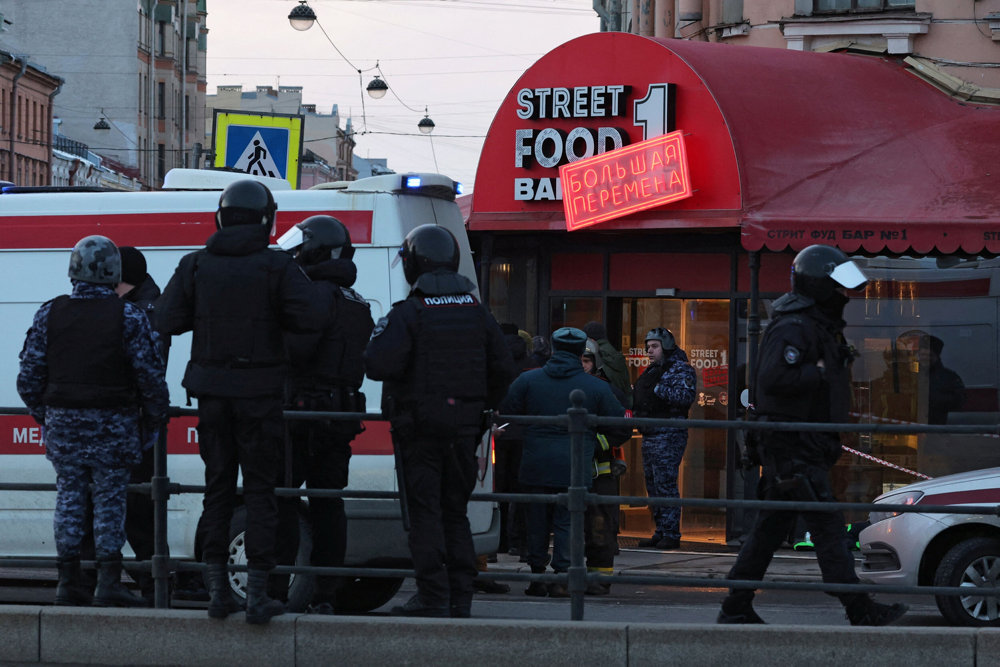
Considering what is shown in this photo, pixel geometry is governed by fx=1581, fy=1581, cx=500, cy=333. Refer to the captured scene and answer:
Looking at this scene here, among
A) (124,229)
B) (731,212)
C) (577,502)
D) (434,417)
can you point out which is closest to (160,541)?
(434,417)

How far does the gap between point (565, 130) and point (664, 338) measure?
93.0 inches

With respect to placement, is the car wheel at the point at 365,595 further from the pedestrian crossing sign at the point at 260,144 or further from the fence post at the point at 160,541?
the pedestrian crossing sign at the point at 260,144

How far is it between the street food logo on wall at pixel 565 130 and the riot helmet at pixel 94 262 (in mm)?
7344

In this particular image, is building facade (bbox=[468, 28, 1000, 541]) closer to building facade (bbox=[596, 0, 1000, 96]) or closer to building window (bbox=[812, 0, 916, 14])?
building facade (bbox=[596, 0, 1000, 96])

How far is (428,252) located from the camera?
7.03 m

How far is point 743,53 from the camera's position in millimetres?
14430

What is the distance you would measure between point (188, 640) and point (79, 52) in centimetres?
7659

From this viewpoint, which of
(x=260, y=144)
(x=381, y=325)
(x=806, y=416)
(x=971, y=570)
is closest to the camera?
(x=381, y=325)

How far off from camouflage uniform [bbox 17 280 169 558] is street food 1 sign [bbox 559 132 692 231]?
22.8 feet

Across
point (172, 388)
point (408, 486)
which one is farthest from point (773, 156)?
point (408, 486)

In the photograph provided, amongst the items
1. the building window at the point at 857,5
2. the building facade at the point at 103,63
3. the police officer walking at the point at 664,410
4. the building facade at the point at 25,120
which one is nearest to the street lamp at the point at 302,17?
the building window at the point at 857,5

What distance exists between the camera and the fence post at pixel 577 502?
6.68 m

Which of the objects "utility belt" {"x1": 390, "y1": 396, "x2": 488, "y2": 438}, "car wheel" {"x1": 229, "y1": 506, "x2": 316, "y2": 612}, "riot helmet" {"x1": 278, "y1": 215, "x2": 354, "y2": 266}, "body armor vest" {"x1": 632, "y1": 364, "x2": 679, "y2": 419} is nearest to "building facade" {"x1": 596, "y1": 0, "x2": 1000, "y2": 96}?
"body armor vest" {"x1": 632, "y1": 364, "x2": 679, "y2": 419}

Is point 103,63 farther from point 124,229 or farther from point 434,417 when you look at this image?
point 434,417
